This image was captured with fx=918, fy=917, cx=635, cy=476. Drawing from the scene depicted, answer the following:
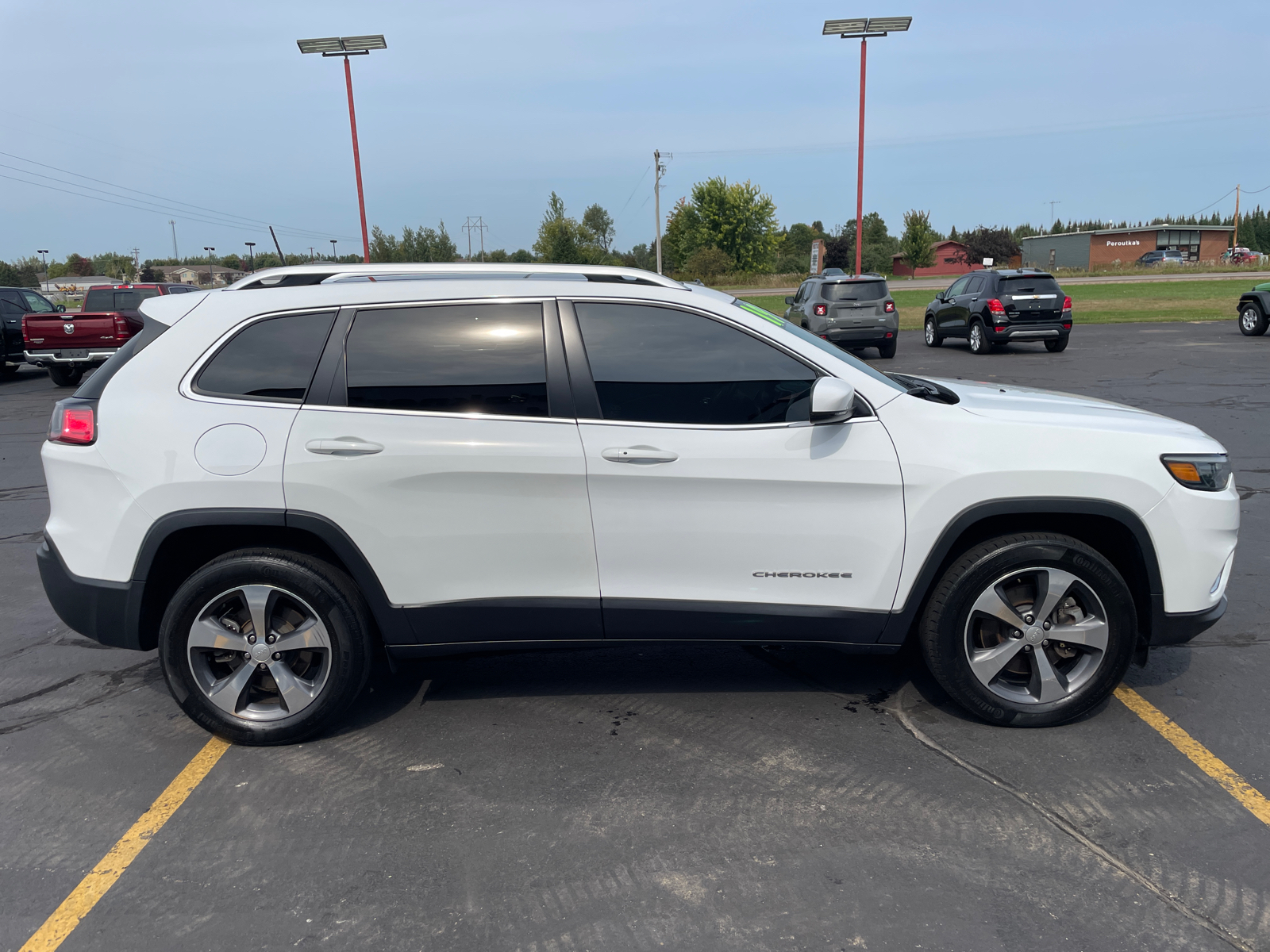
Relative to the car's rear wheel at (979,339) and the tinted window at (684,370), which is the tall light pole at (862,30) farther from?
the tinted window at (684,370)

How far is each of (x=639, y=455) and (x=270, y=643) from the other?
1615 mm

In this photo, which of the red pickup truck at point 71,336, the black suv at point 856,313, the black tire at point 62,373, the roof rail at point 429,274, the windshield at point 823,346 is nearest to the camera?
the windshield at point 823,346

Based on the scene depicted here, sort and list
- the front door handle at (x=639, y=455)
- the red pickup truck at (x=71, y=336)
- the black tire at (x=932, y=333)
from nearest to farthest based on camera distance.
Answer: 1. the front door handle at (x=639, y=455)
2. the red pickup truck at (x=71, y=336)
3. the black tire at (x=932, y=333)

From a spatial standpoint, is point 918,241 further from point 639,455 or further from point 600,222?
point 639,455

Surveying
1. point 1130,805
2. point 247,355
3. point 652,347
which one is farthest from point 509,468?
point 1130,805

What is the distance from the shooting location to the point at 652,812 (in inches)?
122

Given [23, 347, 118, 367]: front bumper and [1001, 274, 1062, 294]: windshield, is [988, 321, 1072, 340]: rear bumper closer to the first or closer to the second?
[1001, 274, 1062, 294]: windshield

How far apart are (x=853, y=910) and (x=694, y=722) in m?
1.22

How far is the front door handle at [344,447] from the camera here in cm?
340

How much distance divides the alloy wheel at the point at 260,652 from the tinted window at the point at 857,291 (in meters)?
16.9

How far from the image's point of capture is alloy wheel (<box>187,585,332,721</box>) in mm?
3529

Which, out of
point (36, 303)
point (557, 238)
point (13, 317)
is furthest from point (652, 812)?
point (557, 238)

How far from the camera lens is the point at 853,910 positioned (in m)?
2.59

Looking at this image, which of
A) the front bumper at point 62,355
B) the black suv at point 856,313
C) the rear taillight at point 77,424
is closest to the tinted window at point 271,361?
the rear taillight at point 77,424
